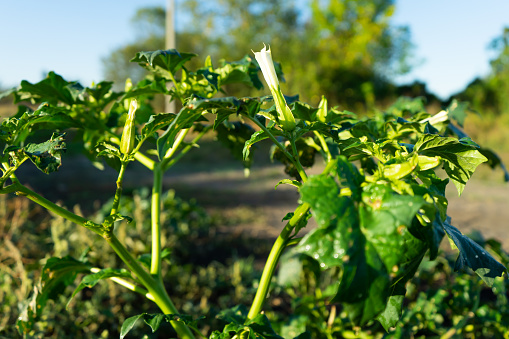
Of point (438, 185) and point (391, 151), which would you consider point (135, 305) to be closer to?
point (391, 151)

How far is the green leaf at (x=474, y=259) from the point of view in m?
0.71

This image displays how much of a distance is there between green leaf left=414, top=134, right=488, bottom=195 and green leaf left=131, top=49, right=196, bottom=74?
0.62m

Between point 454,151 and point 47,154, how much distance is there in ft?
2.55

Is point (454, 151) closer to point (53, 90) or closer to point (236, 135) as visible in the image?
point (236, 135)

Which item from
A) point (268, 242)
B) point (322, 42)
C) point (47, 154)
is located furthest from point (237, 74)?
point (322, 42)

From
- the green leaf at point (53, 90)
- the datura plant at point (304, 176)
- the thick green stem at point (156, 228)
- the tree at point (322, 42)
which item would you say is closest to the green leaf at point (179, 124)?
the datura plant at point (304, 176)

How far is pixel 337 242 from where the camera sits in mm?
529

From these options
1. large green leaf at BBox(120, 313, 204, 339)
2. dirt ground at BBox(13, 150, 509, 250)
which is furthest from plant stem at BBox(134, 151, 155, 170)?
dirt ground at BBox(13, 150, 509, 250)

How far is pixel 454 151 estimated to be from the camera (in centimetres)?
75

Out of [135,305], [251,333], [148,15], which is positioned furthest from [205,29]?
[251,333]

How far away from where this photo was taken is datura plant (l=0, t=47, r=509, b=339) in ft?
1.76

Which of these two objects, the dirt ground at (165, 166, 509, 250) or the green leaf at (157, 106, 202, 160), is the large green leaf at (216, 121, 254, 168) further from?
the dirt ground at (165, 166, 509, 250)

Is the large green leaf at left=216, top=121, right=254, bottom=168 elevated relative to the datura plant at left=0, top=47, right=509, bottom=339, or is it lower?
elevated

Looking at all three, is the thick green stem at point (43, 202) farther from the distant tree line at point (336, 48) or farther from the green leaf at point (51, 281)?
the distant tree line at point (336, 48)
